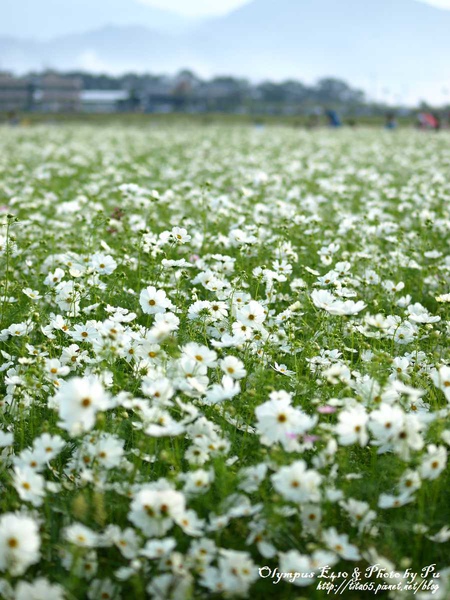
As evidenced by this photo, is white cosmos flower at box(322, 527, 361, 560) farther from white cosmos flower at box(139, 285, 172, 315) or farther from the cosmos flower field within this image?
white cosmos flower at box(139, 285, 172, 315)

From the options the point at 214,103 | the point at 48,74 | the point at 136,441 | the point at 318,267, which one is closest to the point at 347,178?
the point at 318,267

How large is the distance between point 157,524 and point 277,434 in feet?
1.33

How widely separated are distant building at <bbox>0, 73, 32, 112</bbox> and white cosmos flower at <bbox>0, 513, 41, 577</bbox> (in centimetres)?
9709

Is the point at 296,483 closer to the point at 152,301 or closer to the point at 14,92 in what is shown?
the point at 152,301

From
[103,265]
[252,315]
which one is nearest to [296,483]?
[252,315]

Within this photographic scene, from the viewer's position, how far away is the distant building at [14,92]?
9394cm

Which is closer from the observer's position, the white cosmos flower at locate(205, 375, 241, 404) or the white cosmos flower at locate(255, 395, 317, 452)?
the white cosmos flower at locate(255, 395, 317, 452)

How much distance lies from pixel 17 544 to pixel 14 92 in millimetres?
108496

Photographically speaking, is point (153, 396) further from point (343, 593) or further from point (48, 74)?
point (48, 74)

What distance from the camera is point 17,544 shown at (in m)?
1.46

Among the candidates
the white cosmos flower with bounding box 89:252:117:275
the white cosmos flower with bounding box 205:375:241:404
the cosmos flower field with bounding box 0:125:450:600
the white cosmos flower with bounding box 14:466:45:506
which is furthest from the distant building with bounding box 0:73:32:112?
the white cosmos flower with bounding box 14:466:45:506

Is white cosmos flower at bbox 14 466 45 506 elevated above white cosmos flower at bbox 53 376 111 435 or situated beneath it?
situated beneath

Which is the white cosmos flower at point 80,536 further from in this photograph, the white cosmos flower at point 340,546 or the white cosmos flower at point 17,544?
the white cosmos flower at point 340,546

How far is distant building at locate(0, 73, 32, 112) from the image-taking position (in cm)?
9394
